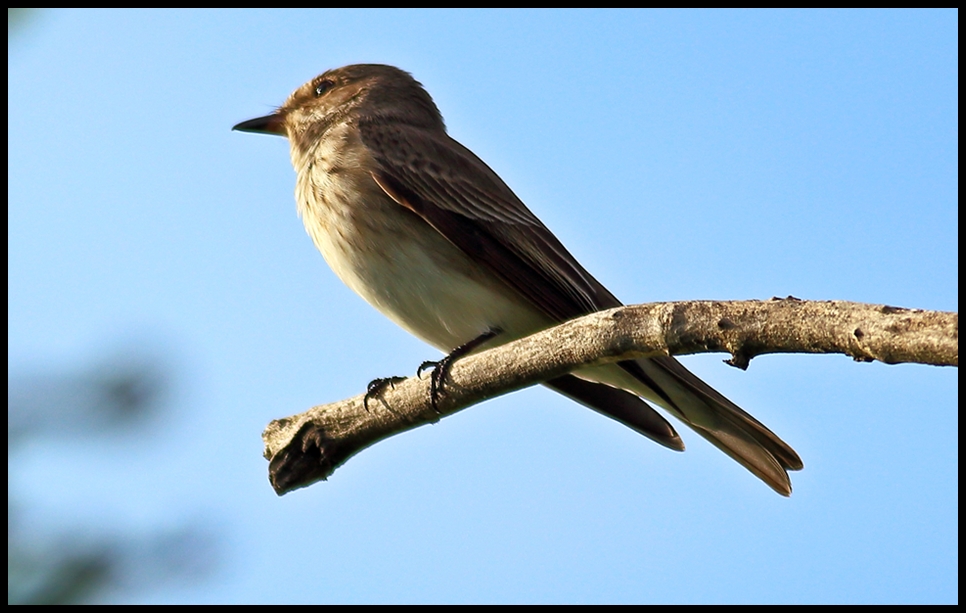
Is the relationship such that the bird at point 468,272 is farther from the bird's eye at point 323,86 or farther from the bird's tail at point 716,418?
the bird's eye at point 323,86

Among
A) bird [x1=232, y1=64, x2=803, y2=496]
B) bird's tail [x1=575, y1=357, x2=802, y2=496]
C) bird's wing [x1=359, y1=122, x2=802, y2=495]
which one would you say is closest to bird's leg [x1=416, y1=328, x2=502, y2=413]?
bird [x1=232, y1=64, x2=803, y2=496]

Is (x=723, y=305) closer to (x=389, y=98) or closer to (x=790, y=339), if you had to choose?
(x=790, y=339)

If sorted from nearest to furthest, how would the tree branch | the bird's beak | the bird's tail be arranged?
the tree branch
the bird's tail
the bird's beak

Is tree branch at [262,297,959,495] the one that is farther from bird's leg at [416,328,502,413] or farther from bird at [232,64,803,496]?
bird at [232,64,803,496]

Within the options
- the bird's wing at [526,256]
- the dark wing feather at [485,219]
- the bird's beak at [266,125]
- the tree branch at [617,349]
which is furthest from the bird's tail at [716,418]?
the bird's beak at [266,125]

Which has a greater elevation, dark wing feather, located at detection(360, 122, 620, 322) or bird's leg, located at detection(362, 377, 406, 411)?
dark wing feather, located at detection(360, 122, 620, 322)

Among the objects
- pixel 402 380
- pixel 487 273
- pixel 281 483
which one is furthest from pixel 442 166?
pixel 281 483

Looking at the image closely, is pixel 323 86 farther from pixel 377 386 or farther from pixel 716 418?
pixel 716 418
